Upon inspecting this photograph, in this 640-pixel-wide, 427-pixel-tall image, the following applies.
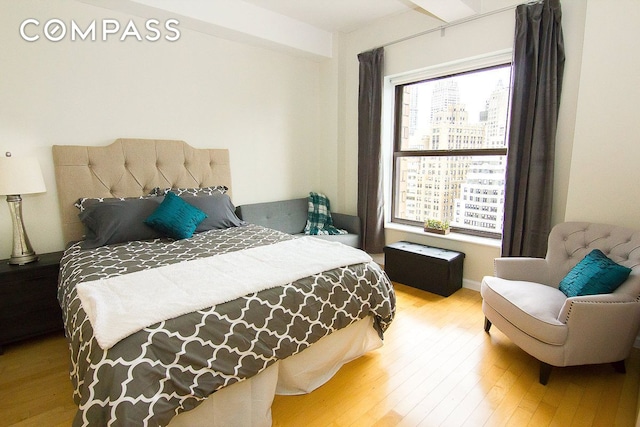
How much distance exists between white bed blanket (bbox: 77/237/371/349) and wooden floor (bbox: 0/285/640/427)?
69 centimetres

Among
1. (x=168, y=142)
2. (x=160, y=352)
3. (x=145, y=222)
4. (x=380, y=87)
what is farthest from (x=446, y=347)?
(x=168, y=142)

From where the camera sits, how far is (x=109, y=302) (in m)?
1.42

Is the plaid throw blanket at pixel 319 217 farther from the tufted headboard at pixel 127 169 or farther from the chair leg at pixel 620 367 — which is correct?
the chair leg at pixel 620 367

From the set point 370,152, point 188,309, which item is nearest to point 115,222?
point 188,309

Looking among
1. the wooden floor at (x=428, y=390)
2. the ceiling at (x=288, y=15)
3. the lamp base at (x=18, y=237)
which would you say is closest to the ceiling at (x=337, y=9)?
the ceiling at (x=288, y=15)

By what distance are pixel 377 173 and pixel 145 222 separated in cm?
238

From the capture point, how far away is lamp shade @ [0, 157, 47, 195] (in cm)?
216

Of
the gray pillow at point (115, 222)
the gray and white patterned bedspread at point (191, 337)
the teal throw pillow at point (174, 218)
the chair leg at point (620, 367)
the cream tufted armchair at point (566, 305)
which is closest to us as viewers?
the gray and white patterned bedspread at point (191, 337)

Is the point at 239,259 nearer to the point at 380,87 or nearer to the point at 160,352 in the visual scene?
the point at 160,352

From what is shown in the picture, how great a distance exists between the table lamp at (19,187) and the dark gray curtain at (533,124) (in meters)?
3.58

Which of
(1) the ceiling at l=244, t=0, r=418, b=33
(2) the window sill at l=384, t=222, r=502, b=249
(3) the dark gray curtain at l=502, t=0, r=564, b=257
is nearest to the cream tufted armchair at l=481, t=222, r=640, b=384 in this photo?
(3) the dark gray curtain at l=502, t=0, r=564, b=257

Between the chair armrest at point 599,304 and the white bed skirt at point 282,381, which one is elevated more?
the chair armrest at point 599,304

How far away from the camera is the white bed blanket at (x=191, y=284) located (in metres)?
1.30

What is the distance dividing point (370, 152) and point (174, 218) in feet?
7.24
